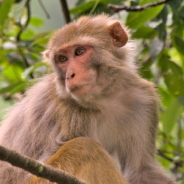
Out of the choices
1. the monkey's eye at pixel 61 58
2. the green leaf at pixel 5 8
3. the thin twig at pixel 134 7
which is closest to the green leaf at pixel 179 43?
the thin twig at pixel 134 7

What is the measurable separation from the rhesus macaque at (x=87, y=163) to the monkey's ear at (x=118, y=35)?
137 cm

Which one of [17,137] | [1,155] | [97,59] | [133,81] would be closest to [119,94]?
[133,81]

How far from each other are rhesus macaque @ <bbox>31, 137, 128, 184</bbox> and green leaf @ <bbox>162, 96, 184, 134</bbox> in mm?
915

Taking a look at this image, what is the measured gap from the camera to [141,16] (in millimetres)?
5590

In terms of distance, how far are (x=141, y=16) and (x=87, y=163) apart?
7.71 feet

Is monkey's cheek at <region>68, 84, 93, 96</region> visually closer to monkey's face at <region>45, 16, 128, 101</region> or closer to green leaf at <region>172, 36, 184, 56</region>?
monkey's face at <region>45, 16, 128, 101</region>

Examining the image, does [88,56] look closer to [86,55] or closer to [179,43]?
A: [86,55]

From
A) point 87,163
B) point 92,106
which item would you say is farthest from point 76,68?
point 87,163

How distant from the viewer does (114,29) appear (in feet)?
16.7

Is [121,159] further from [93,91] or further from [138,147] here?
[93,91]

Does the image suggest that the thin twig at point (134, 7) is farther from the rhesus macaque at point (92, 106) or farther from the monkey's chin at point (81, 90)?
the monkey's chin at point (81, 90)

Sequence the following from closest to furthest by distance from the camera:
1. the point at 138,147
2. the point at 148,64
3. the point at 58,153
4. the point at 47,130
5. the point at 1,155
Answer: the point at 1,155 < the point at 58,153 < the point at 47,130 < the point at 138,147 < the point at 148,64

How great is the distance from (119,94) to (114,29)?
86 cm

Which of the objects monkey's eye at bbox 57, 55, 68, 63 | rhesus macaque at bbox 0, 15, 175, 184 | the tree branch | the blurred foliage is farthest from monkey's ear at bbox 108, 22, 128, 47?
the tree branch
